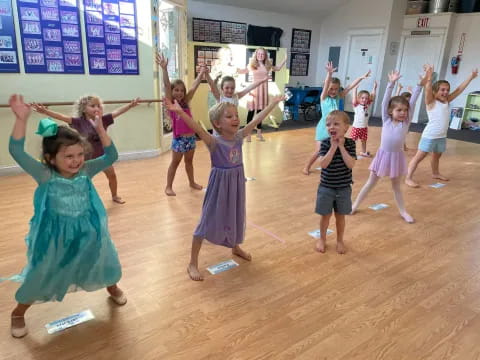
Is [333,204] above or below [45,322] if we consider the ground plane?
above

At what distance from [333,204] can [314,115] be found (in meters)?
7.67

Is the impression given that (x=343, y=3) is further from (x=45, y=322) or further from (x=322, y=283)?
(x=45, y=322)

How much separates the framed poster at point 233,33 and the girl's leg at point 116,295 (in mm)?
7510

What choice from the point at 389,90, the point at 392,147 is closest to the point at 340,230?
the point at 392,147

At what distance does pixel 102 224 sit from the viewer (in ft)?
6.21

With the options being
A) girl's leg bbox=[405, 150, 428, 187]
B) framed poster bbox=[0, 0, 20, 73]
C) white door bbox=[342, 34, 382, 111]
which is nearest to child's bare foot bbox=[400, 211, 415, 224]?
girl's leg bbox=[405, 150, 428, 187]

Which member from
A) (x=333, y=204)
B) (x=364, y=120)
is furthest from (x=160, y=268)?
(x=364, y=120)

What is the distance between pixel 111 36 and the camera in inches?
190

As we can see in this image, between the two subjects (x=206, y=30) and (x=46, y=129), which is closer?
(x=46, y=129)

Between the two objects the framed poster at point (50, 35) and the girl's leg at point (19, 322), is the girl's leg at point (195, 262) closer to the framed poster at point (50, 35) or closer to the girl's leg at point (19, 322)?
the girl's leg at point (19, 322)

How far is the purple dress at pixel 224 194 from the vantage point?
2.27 meters

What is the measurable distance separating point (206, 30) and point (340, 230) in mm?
6789

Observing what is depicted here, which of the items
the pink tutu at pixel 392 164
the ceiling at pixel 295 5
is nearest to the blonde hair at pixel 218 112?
the pink tutu at pixel 392 164

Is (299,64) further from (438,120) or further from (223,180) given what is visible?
(223,180)
